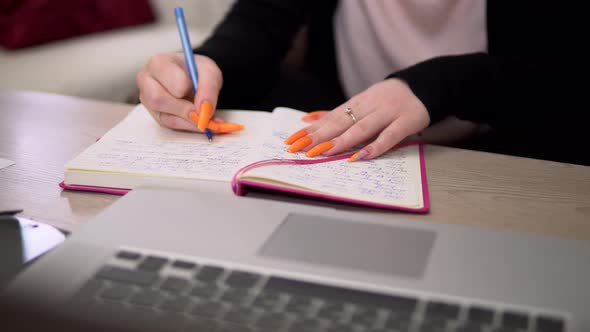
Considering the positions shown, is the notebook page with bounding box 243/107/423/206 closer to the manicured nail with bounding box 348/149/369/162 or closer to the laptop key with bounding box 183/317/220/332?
the manicured nail with bounding box 348/149/369/162

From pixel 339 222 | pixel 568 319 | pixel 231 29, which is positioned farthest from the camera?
pixel 231 29

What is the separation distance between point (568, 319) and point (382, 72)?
83 cm

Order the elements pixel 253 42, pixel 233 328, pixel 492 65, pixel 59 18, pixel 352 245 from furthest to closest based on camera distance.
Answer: pixel 59 18 < pixel 253 42 < pixel 492 65 < pixel 352 245 < pixel 233 328

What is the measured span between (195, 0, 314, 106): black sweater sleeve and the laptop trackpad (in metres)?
0.48

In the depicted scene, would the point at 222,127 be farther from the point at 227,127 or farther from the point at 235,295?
the point at 235,295

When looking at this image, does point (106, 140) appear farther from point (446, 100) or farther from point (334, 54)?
point (334, 54)

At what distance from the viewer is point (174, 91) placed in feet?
2.41

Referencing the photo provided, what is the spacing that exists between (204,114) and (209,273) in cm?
33

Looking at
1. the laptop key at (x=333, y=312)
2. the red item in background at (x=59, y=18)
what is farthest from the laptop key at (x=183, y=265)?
the red item in background at (x=59, y=18)

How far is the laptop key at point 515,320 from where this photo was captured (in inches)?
13.8

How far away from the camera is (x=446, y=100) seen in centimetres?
72

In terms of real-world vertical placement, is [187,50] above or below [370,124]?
above

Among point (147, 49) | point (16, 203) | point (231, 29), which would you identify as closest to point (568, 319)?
point (16, 203)

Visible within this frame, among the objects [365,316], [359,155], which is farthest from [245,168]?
[365,316]
